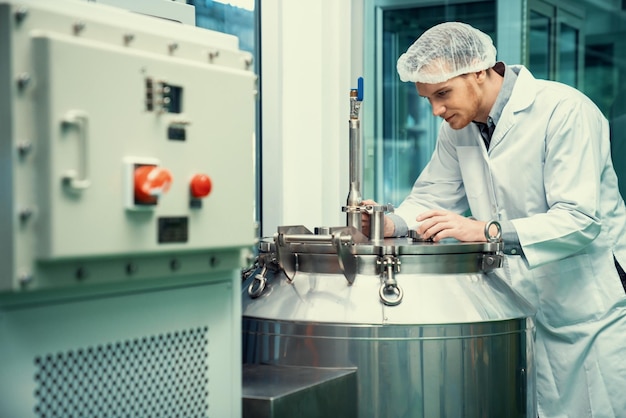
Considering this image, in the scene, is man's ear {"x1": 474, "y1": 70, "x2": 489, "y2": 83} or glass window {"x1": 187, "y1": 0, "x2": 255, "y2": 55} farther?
glass window {"x1": 187, "y1": 0, "x2": 255, "y2": 55}

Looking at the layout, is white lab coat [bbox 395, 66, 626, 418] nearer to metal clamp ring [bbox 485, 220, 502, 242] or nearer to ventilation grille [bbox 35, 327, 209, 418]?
metal clamp ring [bbox 485, 220, 502, 242]

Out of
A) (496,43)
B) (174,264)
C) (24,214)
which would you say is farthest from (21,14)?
(496,43)

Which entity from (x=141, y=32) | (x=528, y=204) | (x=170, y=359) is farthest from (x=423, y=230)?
(x=141, y=32)

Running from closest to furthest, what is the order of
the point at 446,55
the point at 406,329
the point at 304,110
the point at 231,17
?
the point at 406,329
the point at 446,55
the point at 231,17
the point at 304,110

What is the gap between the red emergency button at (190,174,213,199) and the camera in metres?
0.89

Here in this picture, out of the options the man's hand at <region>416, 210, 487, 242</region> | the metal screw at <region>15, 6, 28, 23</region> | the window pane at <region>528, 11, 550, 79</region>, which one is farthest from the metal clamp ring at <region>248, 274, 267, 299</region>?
the window pane at <region>528, 11, 550, 79</region>

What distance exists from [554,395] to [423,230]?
540mm

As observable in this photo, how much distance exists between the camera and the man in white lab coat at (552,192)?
5.77ft

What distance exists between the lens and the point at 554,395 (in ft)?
5.94

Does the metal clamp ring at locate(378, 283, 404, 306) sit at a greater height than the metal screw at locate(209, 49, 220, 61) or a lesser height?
lesser

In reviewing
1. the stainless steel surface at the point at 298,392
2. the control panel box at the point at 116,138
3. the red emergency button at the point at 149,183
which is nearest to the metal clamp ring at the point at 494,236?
the stainless steel surface at the point at 298,392

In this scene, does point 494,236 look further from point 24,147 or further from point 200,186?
point 24,147

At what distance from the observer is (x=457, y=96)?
1.85 metres

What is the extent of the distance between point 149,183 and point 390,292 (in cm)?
65
